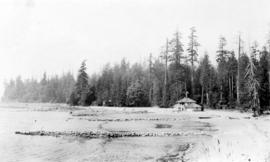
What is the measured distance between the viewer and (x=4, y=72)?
13.2 metres

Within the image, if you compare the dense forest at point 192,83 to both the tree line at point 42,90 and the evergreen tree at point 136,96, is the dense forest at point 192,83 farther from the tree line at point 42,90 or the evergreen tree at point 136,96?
the tree line at point 42,90

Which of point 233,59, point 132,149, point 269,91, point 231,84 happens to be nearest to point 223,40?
point 233,59

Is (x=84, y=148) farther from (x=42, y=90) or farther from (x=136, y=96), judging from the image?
(x=42, y=90)

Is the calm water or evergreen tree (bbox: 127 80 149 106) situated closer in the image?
the calm water

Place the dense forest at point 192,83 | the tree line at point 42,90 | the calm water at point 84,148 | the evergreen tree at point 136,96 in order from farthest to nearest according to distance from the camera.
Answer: the tree line at point 42,90, the evergreen tree at point 136,96, the dense forest at point 192,83, the calm water at point 84,148

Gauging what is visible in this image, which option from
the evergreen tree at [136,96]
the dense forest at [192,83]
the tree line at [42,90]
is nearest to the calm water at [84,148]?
the dense forest at [192,83]

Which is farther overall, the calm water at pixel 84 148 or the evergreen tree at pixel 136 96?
the evergreen tree at pixel 136 96

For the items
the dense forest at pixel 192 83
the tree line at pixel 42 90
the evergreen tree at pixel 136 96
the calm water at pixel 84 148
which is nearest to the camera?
the calm water at pixel 84 148

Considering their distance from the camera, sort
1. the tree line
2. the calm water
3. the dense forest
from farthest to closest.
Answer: the tree line, the dense forest, the calm water

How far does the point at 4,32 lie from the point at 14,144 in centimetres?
650

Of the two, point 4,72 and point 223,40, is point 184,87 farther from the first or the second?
point 4,72

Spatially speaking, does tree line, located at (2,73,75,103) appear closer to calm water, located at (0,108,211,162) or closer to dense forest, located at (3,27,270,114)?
dense forest, located at (3,27,270,114)

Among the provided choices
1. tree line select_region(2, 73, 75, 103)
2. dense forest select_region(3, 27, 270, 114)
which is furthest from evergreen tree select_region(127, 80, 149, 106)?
tree line select_region(2, 73, 75, 103)

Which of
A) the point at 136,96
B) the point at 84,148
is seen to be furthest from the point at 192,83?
the point at 84,148
